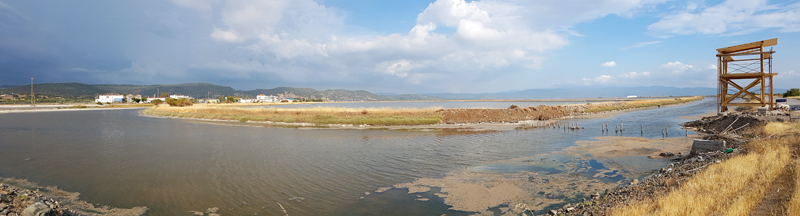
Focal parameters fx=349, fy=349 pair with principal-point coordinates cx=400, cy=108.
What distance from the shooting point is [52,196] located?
9141 millimetres

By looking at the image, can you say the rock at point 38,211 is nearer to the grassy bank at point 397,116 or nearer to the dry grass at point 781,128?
the dry grass at point 781,128

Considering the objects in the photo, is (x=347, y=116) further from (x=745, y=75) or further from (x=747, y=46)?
(x=747, y=46)

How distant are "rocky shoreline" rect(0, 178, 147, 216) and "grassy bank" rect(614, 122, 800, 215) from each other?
1023cm

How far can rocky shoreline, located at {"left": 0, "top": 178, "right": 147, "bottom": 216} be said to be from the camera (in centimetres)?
632

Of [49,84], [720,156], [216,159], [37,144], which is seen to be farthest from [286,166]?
[49,84]

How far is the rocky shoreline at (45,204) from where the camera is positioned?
632 cm

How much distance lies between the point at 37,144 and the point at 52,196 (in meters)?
16.1

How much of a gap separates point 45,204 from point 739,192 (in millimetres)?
13025

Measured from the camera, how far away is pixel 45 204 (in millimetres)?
6688

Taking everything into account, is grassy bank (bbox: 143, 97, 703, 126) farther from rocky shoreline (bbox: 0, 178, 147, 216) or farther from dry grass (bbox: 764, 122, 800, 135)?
rocky shoreline (bbox: 0, 178, 147, 216)

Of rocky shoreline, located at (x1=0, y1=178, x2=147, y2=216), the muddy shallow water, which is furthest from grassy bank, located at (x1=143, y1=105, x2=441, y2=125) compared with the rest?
rocky shoreline, located at (x1=0, y1=178, x2=147, y2=216)

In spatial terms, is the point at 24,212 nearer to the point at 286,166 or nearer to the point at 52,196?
the point at 52,196

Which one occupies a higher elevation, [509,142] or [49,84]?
[49,84]

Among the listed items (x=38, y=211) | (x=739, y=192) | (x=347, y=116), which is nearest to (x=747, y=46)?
(x=739, y=192)
